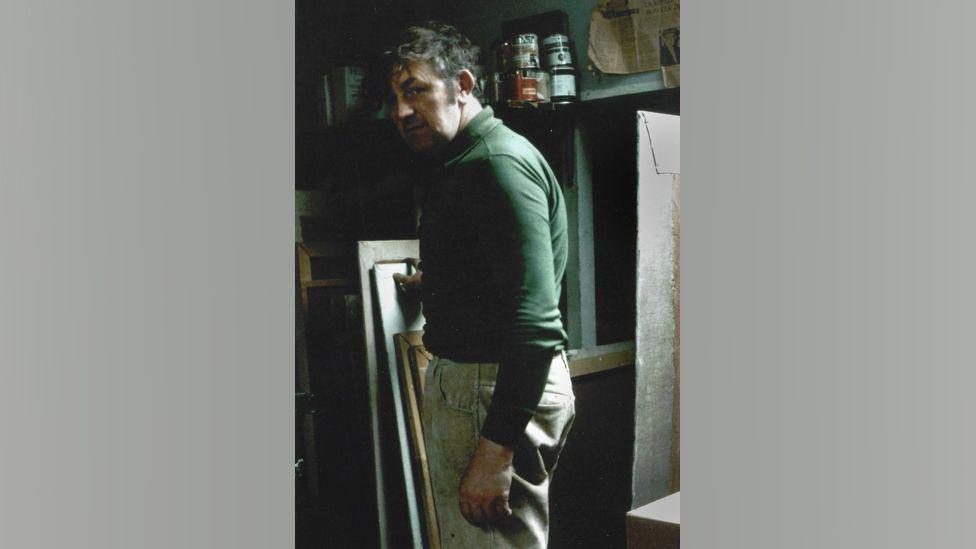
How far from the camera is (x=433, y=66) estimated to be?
2.84 metres

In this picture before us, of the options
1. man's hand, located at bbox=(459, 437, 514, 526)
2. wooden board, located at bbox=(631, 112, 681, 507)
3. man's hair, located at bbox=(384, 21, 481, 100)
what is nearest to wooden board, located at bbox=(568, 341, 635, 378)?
wooden board, located at bbox=(631, 112, 681, 507)

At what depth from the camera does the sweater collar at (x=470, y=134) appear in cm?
274

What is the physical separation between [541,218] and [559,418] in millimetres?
511

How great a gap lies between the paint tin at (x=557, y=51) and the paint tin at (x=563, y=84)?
0.02 metres

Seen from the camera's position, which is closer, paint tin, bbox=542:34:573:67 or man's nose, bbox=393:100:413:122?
paint tin, bbox=542:34:573:67

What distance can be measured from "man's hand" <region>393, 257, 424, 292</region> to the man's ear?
1.53ft

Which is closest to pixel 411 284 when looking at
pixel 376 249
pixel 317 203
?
pixel 376 249

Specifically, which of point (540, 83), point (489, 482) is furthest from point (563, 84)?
point (489, 482)

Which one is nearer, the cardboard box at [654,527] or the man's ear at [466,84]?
the cardboard box at [654,527]

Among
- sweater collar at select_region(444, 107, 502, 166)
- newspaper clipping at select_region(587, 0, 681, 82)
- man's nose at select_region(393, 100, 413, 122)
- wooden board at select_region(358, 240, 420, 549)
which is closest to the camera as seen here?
newspaper clipping at select_region(587, 0, 681, 82)

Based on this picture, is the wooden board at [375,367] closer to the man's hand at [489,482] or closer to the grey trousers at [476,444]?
the grey trousers at [476,444]

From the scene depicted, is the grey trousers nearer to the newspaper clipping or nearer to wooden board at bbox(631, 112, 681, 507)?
wooden board at bbox(631, 112, 681, 507)

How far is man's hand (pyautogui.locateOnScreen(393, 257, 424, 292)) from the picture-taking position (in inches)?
114

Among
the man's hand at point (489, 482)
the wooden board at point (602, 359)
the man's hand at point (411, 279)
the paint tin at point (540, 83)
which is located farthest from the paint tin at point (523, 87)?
the man's hand at point (489, 482)
